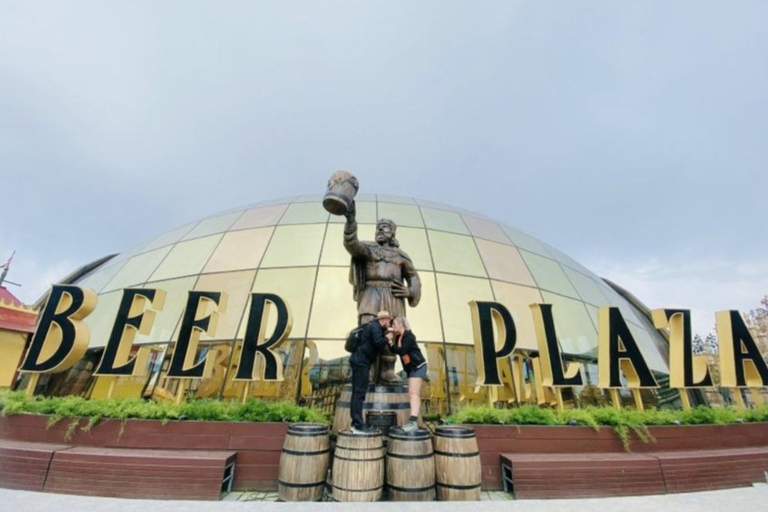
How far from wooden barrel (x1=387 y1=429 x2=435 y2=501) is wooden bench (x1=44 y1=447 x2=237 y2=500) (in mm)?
2634

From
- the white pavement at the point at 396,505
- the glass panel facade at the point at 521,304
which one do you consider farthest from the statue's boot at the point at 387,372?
the glass panel facade at the point at 521,304

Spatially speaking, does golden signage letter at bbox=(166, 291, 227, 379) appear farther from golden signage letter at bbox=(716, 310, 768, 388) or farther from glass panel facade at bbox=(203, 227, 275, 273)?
golden signage letter at bbox=(716, 310, 768, 388)

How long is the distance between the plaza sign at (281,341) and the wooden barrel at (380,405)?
2.07m

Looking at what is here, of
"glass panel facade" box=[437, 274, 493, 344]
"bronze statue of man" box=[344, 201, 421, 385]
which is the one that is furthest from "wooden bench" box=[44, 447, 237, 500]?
"glass panel facade" box=[437, 274, 493, 344]

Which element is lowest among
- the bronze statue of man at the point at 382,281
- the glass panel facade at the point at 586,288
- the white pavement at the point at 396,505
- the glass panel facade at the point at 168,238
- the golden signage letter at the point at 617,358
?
the white pavement at the point at 396,505

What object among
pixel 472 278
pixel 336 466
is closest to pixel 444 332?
pixel 472 278

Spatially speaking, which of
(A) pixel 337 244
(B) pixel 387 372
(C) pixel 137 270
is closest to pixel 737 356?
(B) pixel 387 372

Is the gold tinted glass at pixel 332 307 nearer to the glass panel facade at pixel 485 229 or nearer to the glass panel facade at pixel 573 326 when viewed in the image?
the glass panel facade at pixel 485 229

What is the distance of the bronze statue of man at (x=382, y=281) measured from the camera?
6.29 m

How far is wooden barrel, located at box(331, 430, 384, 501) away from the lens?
A: 4.52 m

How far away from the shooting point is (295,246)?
40.4 feet

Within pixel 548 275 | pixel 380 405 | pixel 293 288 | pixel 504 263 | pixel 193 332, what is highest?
pixel 504 263

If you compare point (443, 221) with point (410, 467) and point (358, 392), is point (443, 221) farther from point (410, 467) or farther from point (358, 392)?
point (410, 467)

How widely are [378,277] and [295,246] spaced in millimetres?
6552
